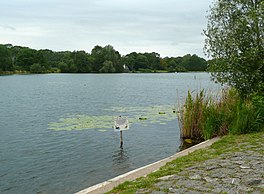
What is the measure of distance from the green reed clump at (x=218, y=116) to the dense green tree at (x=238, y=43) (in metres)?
0.93

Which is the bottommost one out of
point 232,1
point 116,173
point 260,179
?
point 116,173

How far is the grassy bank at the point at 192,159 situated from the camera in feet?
20.8

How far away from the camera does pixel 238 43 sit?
13195mm

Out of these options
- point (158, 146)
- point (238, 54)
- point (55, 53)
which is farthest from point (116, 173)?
point (55, 53)

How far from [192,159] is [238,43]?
6745mm

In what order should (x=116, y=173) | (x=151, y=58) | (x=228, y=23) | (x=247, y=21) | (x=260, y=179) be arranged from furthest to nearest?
(x=151, y=58)
(x=228, y=23)
(x=247, y=21)
(x=116, y=173)
(x=260, y=179)

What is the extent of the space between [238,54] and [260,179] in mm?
8561

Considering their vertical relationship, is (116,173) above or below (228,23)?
below

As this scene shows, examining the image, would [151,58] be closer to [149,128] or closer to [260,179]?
[149,128]

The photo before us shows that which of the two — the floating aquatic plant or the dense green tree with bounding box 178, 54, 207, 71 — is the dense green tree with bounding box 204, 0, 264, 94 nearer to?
the floating aquatic plant

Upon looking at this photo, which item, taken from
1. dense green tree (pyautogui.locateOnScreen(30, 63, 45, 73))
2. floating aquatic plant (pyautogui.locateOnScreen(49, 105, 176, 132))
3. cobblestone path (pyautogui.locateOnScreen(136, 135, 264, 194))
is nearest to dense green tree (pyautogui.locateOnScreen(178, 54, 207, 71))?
dense green tree (pyautogui.locateOnScreen(30, 63, 45, 73))

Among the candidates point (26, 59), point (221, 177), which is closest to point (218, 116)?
point (221, 177)

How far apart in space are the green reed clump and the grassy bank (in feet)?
2.74

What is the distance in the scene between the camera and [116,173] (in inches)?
427
